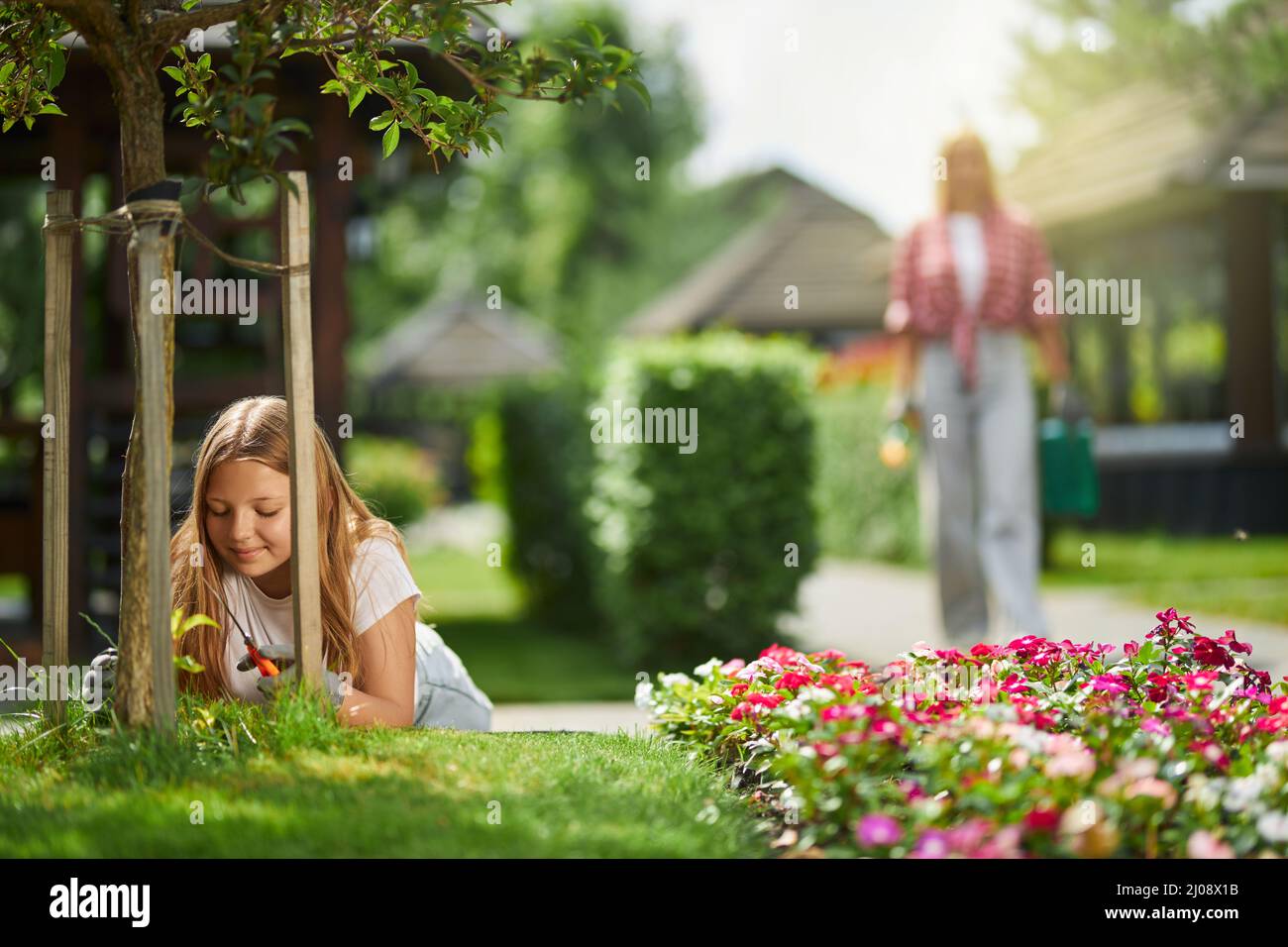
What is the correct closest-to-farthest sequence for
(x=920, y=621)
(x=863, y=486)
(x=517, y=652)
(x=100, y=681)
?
1. (x=100, y=681)
2. (x=517, y=652)
3. (x=920, y=621)
4. (x=863, y=486)

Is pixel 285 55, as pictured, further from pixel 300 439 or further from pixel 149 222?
pixel 300 439

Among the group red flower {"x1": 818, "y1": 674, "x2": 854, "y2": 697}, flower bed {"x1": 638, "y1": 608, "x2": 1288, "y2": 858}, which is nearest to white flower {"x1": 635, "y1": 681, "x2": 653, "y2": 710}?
flower bed {"x1": 638, "y1": 608, "x2": 1288, "y2": 858}

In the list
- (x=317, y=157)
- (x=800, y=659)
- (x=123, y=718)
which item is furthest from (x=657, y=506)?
(x=123, y=718)

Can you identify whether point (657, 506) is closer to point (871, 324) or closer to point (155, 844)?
point (155, 844)

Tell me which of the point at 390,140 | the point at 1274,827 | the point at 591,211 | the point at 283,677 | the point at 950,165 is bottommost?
the point at 1274,827

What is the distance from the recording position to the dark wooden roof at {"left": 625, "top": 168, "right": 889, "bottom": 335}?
84.3 ft

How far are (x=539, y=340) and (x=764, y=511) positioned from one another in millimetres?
31880

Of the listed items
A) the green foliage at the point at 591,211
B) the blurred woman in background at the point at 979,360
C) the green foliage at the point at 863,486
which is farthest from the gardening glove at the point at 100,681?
the green foliage at the point at 591,211

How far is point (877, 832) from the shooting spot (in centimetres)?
228

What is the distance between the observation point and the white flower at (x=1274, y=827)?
8.11 ft

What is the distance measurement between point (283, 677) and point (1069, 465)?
5227mm

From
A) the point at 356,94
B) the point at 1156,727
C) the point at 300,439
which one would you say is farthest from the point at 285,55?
A: the point at 1156,727

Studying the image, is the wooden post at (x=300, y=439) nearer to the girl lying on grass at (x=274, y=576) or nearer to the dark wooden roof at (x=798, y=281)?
the girl lying on grass at (x=274, y=576)

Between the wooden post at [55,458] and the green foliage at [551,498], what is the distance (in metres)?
6.21
